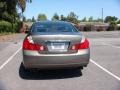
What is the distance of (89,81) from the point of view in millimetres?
8320

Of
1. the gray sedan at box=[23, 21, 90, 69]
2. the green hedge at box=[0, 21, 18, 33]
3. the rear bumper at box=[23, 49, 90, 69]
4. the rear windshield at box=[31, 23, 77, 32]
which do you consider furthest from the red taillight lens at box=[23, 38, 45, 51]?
the green hedge at box=[0, 21, 18, 33]

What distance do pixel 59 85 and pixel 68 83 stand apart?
1.02 ft

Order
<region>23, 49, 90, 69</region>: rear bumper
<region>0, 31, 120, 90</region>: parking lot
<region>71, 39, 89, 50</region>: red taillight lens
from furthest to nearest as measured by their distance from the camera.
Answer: <region>71, 39, 89, 50</region>: red taillight lens
<region>23, 49, 90, 69</region>: rear bumper
<region>0, 31, 120, 90</region>: parking lot

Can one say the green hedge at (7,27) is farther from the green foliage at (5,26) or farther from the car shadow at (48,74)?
the car shadow at (48,74)

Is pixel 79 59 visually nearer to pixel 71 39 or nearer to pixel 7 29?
pixel 71 39

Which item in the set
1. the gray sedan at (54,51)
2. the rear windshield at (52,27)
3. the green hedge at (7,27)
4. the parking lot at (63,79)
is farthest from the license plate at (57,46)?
the green hedge at (7,27)

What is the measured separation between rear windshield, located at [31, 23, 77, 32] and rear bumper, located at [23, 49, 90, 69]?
118cm

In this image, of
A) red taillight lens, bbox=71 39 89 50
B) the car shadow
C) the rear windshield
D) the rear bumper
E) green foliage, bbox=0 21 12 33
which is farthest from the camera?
green foliage, bbox=0 21 12 33

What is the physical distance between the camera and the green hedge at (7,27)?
49.1 m

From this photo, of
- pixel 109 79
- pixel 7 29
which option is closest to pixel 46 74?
pixel 109 79

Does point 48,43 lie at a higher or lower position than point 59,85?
higher

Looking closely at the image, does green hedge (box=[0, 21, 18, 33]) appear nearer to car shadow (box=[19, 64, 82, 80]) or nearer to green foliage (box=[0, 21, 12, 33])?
green foliage (box=[0, 21, 12, 33])

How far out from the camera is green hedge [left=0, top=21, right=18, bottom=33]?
4911cm

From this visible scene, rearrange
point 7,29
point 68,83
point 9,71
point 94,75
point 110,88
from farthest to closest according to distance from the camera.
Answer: point 7,29
point 9,71
point 94,75
point 68,83
point 110,88
